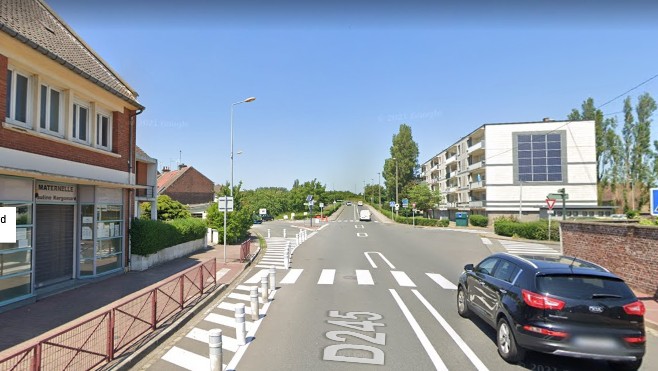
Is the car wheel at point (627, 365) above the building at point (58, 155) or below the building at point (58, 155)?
below

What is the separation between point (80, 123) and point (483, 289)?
12261 mm

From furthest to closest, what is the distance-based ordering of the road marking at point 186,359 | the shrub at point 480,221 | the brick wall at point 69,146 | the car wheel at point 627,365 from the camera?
1. the shrub at point 480,221
2. the brick wall at point 69,146
3. the road marking at point 186,359
4. the car wheel at point 627,365

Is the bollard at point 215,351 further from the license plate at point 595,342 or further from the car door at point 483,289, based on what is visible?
the license plate at point 595,342

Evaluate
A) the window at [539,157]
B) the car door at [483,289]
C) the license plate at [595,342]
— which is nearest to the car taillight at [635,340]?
the license plate at [595,342]

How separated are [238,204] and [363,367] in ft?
68.1

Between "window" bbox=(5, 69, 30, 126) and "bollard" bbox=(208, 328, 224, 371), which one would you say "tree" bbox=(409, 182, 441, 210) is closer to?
"window" bbox=(5, 69, 30, 126)

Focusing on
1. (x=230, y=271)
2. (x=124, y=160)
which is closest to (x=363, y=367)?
(x=230, y=271)

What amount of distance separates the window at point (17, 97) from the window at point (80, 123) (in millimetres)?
1859

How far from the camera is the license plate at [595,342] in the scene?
16.2 ft

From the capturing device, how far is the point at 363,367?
5.38 m

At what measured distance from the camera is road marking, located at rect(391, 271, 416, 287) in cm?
1193

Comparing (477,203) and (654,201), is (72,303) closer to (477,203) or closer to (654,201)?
(654,201)

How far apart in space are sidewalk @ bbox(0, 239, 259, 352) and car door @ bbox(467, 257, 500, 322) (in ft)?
25.8

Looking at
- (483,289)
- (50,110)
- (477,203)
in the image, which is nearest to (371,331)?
(483,289)
